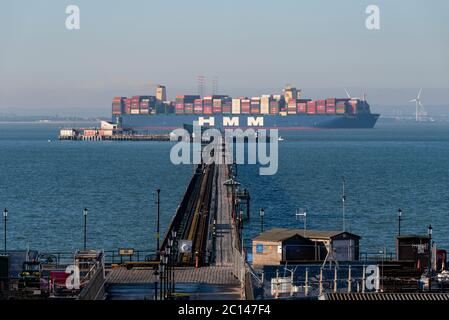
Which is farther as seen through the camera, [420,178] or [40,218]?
[420,178]

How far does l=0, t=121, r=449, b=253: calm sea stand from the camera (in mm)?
56469

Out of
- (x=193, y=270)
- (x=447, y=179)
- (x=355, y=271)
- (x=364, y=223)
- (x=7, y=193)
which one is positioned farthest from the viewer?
(x=447, y=179)

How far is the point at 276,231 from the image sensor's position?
3928cm

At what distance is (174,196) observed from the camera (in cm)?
8019

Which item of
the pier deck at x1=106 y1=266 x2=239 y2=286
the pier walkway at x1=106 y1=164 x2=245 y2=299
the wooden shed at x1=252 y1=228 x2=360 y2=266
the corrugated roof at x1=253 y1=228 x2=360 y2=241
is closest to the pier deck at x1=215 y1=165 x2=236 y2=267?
the pier walkway at x1=106 y1=164 x2=245 y2=299

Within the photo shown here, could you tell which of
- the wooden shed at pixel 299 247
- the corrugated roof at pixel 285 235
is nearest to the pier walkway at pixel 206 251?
the wooden shed at pixel 299 247

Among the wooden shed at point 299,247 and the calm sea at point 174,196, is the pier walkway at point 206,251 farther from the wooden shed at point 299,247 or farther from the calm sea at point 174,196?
the calm sea at point 174,196

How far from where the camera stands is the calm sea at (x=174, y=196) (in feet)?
185

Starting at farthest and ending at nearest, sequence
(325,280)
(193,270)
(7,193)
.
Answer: (7,193) < (193,270) < (325,280)

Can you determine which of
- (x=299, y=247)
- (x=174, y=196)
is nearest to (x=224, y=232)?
(x=299, y=247)

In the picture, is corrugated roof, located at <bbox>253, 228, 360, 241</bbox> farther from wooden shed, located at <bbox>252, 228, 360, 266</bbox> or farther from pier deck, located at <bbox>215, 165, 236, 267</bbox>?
pier deck, located at <bbox>215, 165, 236, 267</bbox>
